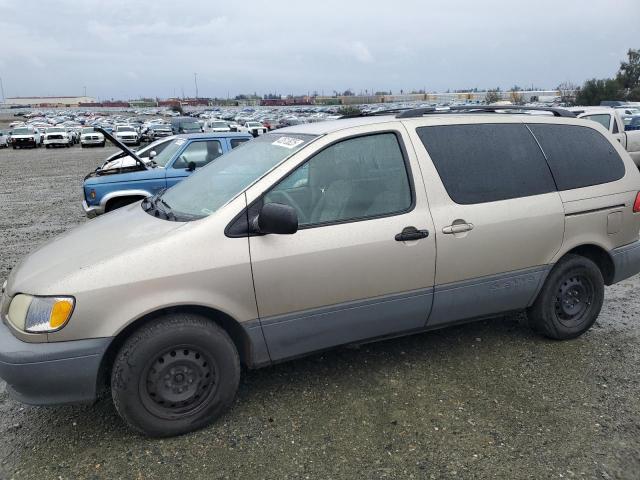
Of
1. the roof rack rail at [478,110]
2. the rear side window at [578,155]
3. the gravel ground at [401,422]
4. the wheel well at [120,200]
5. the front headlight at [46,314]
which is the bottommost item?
the gravel ground at [401,422]

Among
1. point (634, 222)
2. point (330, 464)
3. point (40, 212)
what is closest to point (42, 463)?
point (330, 464)

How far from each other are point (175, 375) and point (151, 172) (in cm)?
574

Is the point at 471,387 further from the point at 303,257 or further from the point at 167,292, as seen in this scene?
the point at 167,292

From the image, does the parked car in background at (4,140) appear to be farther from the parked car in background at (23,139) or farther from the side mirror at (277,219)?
the side mirror at (277,219)

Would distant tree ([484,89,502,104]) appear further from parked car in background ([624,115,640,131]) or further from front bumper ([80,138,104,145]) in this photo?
parked car in background ([624,115,640,131])

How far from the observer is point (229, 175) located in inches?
141

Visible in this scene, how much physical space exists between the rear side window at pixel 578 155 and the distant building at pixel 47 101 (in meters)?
187

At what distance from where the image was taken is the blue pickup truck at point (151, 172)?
7824 millimetres

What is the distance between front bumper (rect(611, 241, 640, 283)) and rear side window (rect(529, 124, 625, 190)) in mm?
574

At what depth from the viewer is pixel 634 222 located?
4227 millimetres

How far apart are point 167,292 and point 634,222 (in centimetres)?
366

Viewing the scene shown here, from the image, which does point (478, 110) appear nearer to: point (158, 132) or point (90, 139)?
point (90, 139)

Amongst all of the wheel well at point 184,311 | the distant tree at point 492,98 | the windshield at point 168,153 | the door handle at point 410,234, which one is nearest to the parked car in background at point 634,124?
the windshield at point 168,153

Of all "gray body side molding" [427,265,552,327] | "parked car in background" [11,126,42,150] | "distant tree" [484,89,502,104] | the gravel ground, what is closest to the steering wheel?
"gray body side molding" [427,265,552,327]
